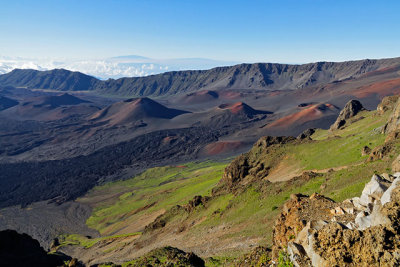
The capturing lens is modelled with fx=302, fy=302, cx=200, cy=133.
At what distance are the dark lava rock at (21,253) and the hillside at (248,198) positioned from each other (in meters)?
6.88

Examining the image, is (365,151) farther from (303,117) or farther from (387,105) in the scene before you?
(303,117)

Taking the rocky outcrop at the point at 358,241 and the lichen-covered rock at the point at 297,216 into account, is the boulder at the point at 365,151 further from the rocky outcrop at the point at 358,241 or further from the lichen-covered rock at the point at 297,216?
the rocky outcrop at the point at 358,241

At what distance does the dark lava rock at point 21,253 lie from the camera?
101 feet

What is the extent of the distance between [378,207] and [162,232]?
32.5 meters

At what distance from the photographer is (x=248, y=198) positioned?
113ft

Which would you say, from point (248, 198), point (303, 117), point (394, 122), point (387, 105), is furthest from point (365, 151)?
point (303, 117)

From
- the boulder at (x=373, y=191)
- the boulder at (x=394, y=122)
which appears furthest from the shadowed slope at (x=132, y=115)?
the boulder at (x=373, y=191)

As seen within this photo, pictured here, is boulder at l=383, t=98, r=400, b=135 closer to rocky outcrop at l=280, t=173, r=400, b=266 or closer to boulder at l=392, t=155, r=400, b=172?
boulder at l=392, t=155, r=400, b=172

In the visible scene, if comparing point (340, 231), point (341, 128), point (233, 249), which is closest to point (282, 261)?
point (340, 231)

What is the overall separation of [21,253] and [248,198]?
25.1 meters

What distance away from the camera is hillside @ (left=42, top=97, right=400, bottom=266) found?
26.2 m

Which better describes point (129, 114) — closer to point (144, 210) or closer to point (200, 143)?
point (200, 143)

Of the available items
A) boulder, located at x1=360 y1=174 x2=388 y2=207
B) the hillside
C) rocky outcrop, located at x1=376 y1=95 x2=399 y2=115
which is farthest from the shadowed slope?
boulder, located at x1=360 y1=174 x2=388 y2=207

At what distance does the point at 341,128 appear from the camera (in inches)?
2522
